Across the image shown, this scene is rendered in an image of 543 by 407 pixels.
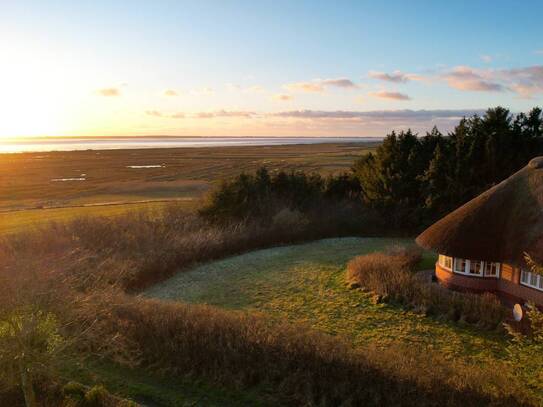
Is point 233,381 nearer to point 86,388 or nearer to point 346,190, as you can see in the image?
point 86,388

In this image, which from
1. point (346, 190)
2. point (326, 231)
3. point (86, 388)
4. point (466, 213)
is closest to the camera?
point (86, 388)

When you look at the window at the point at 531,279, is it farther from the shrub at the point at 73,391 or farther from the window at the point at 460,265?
the shrub at the point at 73,391

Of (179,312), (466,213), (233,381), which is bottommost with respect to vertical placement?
(233,381)

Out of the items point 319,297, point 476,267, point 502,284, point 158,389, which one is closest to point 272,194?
point 319,297

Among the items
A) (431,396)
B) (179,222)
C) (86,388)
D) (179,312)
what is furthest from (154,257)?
(431,396)

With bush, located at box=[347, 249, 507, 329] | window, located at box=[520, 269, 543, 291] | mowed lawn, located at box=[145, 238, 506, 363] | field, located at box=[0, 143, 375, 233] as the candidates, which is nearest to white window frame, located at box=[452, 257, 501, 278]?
bush, located at box=[347, 249, 507, 329]

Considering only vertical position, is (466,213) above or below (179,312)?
above

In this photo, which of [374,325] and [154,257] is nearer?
[374,325]
